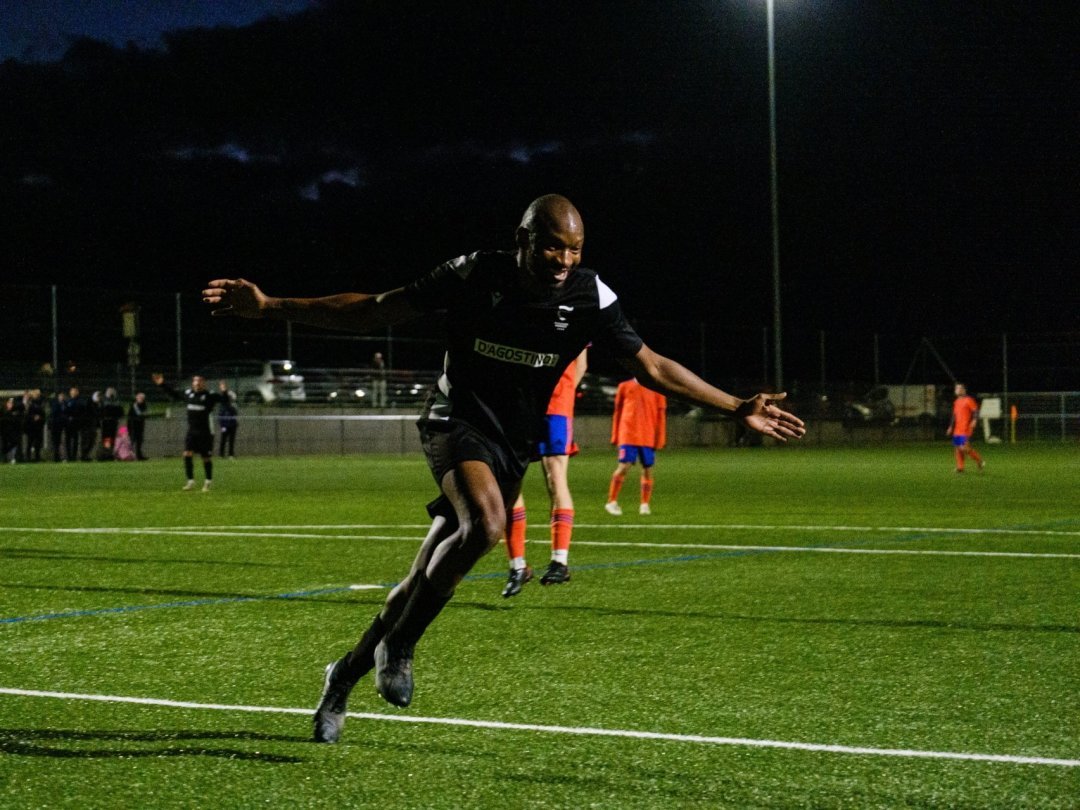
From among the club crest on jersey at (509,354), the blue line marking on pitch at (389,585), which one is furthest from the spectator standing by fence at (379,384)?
the club crest on jersey at (509,354)

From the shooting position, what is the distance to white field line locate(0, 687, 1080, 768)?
5.01 meters

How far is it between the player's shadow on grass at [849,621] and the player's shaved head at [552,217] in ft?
12.4

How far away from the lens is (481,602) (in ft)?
30.9

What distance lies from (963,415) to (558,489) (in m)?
21.9

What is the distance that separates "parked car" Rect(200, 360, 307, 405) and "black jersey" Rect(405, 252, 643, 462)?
131ft

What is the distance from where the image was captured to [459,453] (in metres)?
5.54

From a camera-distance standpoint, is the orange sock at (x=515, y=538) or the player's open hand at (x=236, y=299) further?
the orange sock at (x=515, y=538)

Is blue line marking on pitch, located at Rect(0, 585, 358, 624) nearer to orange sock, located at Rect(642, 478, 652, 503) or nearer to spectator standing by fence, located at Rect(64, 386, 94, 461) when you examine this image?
orange sock, located at Rect(642, 478, 652, 503)

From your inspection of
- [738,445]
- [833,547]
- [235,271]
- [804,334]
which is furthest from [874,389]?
[833,547]

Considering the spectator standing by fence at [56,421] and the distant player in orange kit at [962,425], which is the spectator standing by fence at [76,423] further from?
the distant player in orange kit at [962,425]

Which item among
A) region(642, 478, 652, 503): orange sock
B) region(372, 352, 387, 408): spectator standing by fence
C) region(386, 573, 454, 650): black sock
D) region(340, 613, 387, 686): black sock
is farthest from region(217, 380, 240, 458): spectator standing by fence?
region(386, 573, 454, 650): black sock

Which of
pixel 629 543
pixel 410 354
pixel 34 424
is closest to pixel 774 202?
pixel 410 354

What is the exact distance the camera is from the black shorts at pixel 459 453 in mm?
5547

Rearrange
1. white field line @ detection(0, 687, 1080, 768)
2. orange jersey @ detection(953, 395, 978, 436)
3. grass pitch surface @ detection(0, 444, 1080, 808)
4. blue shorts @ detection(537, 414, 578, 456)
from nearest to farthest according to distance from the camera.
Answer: grass pitch surface @ detection(0, 444, 1080, 808) < white field line @ detection(0, 687, 1080, 768) < blue shorts @ detection(537, 414, 578, 456) < orange jersey @ detection(953, 395, 978, 436)
